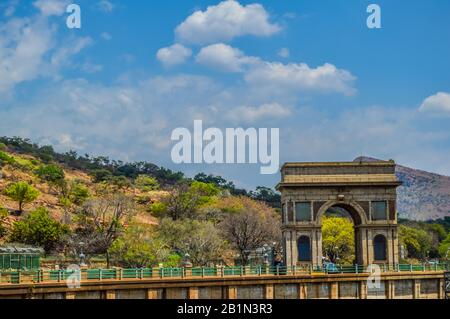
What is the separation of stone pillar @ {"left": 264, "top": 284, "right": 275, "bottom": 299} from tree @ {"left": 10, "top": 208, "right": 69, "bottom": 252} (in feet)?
156

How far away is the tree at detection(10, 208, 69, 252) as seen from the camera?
94.6m

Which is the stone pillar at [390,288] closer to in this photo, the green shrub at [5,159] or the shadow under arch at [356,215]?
the shadow under arch at [356,215]

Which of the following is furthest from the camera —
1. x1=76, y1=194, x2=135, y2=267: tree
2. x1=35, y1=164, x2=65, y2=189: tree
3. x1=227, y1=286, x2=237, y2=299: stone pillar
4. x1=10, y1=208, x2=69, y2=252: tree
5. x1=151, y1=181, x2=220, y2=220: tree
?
x1=35, y1=164, x2=65, y2=189: tree

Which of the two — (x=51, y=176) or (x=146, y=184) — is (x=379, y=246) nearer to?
(x=51, y=176)

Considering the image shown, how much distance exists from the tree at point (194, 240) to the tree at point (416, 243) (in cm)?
4691

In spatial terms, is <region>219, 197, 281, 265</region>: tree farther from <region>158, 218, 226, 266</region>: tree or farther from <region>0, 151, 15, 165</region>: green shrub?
<region>0, 151, 15, 165</region>: green shrub

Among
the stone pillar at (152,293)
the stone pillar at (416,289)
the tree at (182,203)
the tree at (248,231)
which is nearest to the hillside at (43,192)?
the tree at (182,203)

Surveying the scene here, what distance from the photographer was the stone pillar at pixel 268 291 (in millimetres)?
54681

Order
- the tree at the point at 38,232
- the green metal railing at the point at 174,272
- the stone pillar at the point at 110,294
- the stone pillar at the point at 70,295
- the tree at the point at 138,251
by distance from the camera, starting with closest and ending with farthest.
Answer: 1. the green metal railing at the point at 174,272
2. the stone pillar at the point at 70,295
3. the stone pillar at the point at 110,294
4. the tree at the point at 138,251
5. the tree at the point at 38,232

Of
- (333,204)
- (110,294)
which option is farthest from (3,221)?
(110,294)

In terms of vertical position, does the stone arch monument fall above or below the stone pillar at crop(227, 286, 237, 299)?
above

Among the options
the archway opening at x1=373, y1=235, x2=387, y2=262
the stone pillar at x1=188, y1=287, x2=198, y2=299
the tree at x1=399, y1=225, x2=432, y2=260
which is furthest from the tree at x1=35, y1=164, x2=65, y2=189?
the stone pillar at x1=188, y1=287, x2=198, y2=299
